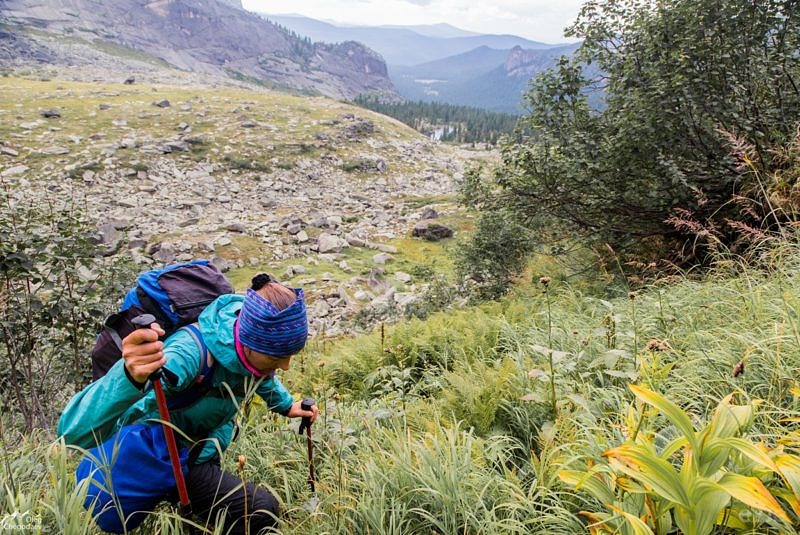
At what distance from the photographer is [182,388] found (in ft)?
6.70

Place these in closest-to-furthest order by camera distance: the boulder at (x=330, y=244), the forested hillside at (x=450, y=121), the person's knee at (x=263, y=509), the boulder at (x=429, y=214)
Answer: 1. the person's knee at (x=263, y=509)
2. the boulder at (x=330, y=244)
3. the boulder at (x=429, y=214)
4. the forested hillside at (x=450, y=121)

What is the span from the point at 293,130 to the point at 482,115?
115138mm

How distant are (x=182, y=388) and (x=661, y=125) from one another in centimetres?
746

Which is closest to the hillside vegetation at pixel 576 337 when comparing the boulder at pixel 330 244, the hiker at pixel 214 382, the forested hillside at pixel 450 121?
the hiker at pixel 214 382

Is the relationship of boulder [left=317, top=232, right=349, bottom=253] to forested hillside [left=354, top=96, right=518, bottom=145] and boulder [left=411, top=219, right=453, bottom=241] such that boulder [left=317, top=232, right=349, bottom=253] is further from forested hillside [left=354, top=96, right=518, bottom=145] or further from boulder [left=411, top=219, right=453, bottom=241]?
forested hillside [left=354, top=96, right=518, bottom=145]

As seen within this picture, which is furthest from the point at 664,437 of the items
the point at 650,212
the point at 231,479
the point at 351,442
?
the point at 650,212

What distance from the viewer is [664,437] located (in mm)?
2010

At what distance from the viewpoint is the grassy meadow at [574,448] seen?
4.86 feet

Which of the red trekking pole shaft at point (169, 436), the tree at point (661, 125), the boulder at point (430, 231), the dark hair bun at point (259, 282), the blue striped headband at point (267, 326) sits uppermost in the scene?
the tree at point (661, 125)

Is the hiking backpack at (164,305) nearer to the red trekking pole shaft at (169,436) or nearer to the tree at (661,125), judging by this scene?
the red trekking pole shaft at (169,436)

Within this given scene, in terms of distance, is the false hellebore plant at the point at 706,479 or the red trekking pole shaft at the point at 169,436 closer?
the false hellebore plant at the point at 706,479

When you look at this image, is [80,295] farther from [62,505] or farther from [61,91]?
[61,91]

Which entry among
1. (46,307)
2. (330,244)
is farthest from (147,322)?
(330,244)

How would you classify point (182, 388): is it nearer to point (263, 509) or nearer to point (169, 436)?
→ point (169, 436)
